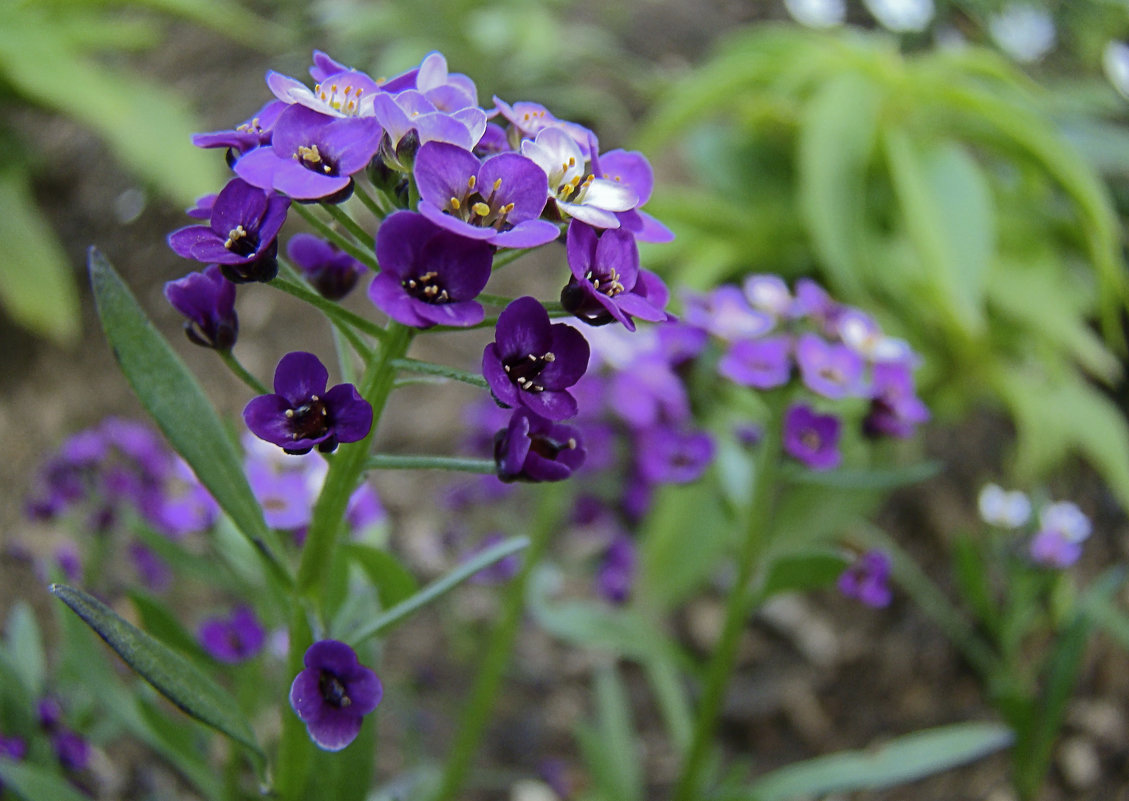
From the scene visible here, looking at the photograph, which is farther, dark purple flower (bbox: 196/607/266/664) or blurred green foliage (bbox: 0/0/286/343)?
blurred green foliage (bbox: 0/0/286/343)

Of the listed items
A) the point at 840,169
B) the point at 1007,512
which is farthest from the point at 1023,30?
the point at 1007,512

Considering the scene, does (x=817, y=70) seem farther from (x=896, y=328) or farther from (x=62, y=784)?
(x=62, y=784)

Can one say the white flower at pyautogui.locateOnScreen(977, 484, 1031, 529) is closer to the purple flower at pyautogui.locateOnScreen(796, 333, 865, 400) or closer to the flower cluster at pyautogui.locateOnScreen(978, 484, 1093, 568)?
the flower cluster at pyautogui.locateOnScreen(978, 484, 1093, 568)

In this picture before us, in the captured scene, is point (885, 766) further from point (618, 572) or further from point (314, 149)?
point (314, 149)

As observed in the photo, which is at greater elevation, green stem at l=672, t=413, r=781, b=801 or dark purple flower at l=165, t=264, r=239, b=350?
dark purple flower at l=165, t=264, r=239, b=350

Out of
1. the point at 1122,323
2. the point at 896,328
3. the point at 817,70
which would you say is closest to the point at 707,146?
the point at 817,70

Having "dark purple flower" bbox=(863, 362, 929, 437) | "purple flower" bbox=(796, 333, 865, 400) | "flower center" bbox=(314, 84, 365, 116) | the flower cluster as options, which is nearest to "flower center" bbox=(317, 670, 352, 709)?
"flower center" bbox=(314, 84, 365, 116)

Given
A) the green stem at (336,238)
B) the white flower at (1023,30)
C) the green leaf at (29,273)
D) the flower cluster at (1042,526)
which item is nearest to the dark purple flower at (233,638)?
the green stem at (336,238)

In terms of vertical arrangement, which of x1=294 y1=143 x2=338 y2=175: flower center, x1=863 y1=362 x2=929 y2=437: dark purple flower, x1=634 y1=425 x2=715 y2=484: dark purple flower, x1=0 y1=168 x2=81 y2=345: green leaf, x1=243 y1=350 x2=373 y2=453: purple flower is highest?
x1=294 y1=143 x2=338 y2=175: flower center
